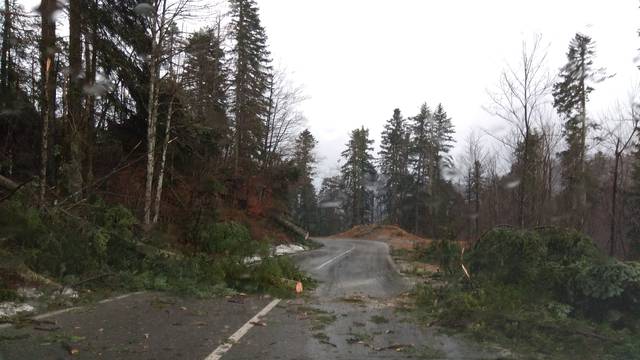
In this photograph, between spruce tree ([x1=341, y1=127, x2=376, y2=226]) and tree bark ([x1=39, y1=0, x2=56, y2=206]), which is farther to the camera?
spruce tree ([x1=341, y1=127, x2=376, y2=226])

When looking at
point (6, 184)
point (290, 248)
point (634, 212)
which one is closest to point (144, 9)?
point (6, 184)

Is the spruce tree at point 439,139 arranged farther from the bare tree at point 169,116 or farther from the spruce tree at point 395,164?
the bare tree at point 169,116

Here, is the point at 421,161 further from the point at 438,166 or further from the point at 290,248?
the point at 290,248

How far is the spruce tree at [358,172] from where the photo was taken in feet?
298

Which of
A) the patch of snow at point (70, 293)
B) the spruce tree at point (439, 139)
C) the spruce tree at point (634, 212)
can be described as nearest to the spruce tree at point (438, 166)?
the spruce tree at point (439, 139)

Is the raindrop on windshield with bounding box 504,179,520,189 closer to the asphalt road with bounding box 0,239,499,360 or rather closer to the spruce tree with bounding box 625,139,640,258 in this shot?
the spruce tree with bounding box 625,139,640,258

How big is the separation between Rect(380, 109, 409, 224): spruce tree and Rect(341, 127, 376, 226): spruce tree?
2591mm

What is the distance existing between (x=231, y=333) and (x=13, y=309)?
10.8 feet

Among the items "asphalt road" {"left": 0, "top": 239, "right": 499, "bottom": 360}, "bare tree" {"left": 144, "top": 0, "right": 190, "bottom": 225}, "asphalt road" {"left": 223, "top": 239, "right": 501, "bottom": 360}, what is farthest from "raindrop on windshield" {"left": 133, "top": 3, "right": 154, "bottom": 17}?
"asphalt road" {"left": 223, "top": 239, "right": 501, "bottom": 360}

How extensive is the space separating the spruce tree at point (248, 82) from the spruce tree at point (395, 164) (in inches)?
1582

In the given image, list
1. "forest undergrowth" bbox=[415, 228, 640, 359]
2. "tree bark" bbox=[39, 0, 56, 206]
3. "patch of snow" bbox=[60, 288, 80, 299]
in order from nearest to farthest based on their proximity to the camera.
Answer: "forest undergrowth" bbox=[415, 228, 640, 359], "patch of snow" bbox=[60, 288, 80, 299], "tree bark" bbox=[39, 0, 56, 206]

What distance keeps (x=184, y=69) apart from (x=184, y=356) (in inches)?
633

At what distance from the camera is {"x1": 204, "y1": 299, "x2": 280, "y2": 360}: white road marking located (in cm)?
635

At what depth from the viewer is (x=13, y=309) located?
807 centimetres
